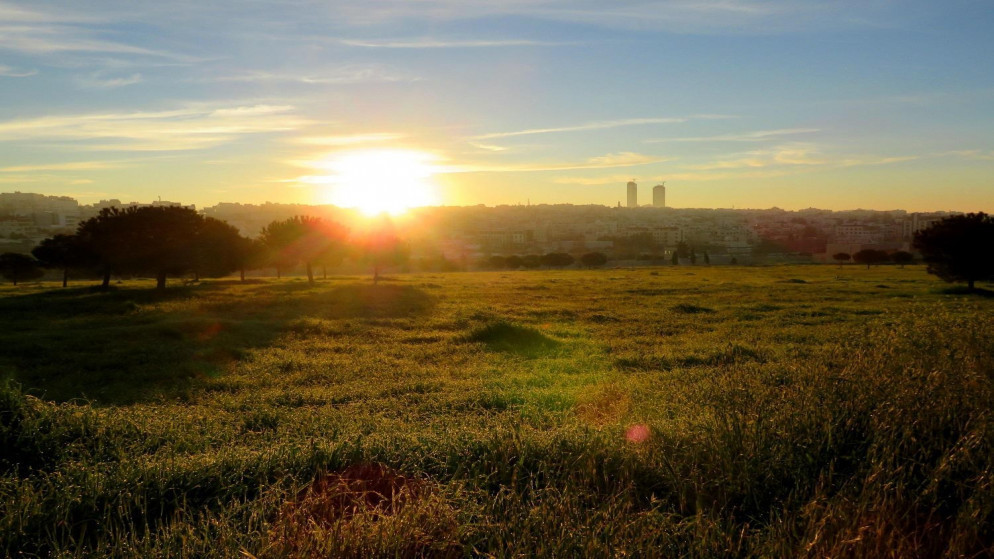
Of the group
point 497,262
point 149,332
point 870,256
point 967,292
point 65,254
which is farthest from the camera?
point 497,262

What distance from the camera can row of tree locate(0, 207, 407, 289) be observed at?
37.8 metres

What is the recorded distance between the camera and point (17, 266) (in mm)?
52406

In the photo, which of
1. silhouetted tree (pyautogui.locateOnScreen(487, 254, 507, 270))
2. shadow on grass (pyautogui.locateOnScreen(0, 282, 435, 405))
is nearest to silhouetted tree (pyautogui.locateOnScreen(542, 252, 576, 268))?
silhouetted tree (pyautogui.locateOnScreen(487, 254, 507, 270))

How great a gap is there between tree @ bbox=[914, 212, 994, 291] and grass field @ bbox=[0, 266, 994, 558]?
2902 centimetres

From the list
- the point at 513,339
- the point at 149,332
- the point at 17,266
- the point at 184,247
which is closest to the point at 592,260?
the point at 184,247

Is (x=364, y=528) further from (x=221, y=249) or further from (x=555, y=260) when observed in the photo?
(x=555, y=260)

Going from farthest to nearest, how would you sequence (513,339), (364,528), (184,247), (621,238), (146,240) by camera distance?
(621,238), (184,247), (146,240), (513,339), (364,528)

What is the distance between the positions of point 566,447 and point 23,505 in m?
5.15

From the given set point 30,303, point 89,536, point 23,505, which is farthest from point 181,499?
point 30,303

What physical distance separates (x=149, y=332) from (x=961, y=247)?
1694 inches

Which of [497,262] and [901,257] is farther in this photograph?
[497,262]

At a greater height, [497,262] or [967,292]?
[497,262]

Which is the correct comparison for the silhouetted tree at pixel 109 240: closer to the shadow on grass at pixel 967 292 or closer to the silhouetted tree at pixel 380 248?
the silhouetted tree at pixel 380 248

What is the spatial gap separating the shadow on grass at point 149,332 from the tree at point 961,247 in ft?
104
